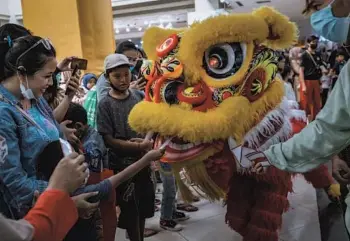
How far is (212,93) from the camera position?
2078 mm

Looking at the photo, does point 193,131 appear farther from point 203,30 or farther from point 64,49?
point 64,49

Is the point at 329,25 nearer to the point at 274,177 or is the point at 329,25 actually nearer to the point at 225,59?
the point at 225,59

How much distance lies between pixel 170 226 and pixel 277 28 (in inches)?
69.2

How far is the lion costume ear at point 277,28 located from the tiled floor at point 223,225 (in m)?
1.45

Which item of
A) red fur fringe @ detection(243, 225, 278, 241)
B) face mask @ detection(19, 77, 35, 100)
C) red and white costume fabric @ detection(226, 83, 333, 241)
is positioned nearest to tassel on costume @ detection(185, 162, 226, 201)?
red and white costume fabric @ detection(226, 83, 333, 241)

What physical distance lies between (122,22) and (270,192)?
45.5 ft

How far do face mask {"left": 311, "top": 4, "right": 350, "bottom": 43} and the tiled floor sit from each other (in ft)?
5.02

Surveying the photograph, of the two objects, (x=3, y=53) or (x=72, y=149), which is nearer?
(x=3, y=53)

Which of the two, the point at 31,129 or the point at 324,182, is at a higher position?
the point at 31,129

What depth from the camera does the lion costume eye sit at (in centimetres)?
211

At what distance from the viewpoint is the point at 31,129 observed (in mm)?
1376

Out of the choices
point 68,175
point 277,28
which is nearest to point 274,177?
point 277,28

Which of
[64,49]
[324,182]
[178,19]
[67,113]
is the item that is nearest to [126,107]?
[67,113]

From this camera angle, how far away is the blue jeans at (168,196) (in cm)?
299
